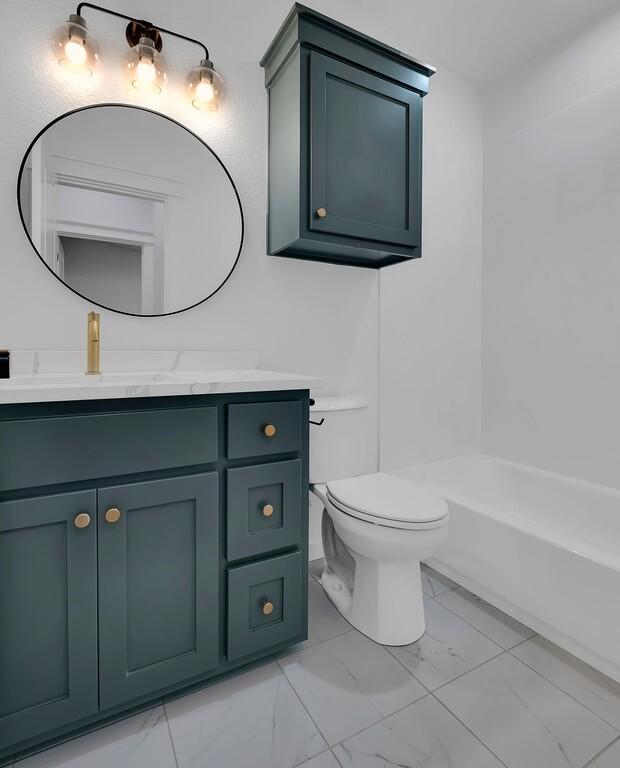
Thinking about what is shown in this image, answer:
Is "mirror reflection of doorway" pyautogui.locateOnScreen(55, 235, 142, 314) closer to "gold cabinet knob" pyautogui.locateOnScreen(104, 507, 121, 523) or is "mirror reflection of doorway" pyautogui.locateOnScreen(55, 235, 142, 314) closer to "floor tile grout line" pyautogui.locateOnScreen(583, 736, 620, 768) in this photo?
"gold cabinet knob" pyautogui.locateOnScreen(104, 507, 121, 523)

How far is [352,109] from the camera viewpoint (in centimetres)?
164

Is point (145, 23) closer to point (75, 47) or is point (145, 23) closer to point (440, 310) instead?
point (75, 47)

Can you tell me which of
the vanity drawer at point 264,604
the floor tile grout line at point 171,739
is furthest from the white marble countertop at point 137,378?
the floor tile grout line at point 171,739

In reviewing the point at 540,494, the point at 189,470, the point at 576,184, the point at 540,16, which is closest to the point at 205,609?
the point at 189,470

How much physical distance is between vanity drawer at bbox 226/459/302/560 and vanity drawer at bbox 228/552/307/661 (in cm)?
6

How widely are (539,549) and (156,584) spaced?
1.28m

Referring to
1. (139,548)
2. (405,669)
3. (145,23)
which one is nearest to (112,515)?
(139,548)

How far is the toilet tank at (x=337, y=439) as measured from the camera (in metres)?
1.75

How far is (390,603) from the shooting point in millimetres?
1503

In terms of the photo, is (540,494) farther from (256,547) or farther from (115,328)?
(115,328)

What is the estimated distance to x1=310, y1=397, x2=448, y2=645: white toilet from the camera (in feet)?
4.63

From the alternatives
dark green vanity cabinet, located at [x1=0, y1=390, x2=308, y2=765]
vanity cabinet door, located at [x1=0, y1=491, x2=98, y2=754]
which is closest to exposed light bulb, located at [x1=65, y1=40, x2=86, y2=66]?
dark green vanity cabinet, located at [x1=0, y1=390, x2=308, y2=765]

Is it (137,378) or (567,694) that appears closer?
(567,694)

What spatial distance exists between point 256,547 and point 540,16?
8.65 feet
